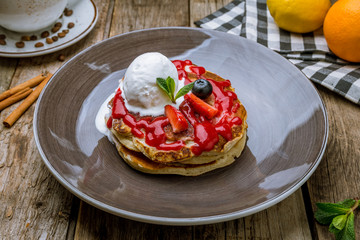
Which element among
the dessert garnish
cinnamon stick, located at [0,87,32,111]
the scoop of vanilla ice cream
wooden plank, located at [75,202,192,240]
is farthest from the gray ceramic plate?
cinnamon stick, located at [0,87,32,111]

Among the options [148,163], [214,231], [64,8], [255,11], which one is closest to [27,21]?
[64,8]

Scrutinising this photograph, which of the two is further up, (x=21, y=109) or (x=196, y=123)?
(x=196, y=123)

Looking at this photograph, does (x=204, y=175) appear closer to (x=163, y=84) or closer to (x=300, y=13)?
(x=163, y=84)

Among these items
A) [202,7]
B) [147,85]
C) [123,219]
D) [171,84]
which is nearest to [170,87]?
[171,84]

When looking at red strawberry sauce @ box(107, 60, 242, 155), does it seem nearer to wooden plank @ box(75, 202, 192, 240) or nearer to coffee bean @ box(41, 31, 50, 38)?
wooden plank @ box(75, 202, 192, 240)

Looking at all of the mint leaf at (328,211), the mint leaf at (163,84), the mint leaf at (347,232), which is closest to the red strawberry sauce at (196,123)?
the mint leaf at (163,84)
